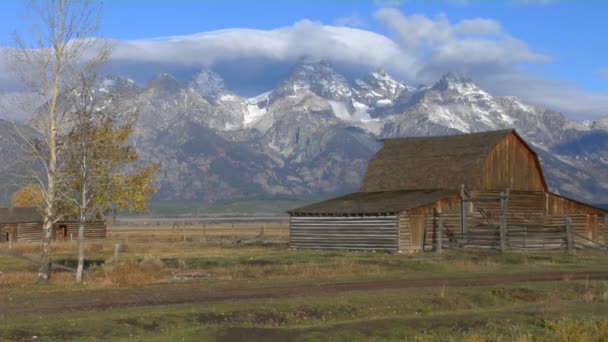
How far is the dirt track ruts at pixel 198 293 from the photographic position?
90.9 feet

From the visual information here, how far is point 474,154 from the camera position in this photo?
65.6 metres

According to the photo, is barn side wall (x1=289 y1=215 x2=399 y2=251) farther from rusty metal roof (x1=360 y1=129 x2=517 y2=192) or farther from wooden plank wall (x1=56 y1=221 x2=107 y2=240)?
wooden plank wall (x1=56 y1=221 x2=107 y2=240)

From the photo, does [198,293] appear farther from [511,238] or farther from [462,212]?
[462,212]

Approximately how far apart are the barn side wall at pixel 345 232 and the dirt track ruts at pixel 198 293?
1961 cm

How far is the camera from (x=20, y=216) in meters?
93.4

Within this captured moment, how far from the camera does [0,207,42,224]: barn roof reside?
9219cm

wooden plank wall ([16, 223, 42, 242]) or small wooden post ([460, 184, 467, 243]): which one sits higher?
small wooden post ([460, 184, 467, 243])

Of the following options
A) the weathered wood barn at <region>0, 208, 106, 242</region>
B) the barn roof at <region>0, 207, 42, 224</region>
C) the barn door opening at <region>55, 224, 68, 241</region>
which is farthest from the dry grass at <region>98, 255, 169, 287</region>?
the barn roof at <region>0, 207, 42, 224</region>

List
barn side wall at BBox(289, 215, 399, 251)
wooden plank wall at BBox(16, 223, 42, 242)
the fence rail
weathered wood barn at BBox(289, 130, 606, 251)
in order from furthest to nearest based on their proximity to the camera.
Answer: wooden plank wall at BBox(16, 223, 42, 242)
barn side wall at BBox(289, 215, 399, 251)
weathered wood barn at BBox(289, 130, 606, 251)
the fence rail

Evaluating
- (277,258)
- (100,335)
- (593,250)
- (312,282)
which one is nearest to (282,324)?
(100,335)

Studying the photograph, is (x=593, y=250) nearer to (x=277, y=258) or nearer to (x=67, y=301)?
(x=277, y=258)

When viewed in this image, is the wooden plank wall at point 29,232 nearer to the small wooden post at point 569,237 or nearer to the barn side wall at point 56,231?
the barn side wall at point 56,231

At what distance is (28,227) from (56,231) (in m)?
2.98

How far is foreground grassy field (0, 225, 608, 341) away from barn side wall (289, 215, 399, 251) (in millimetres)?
11743
